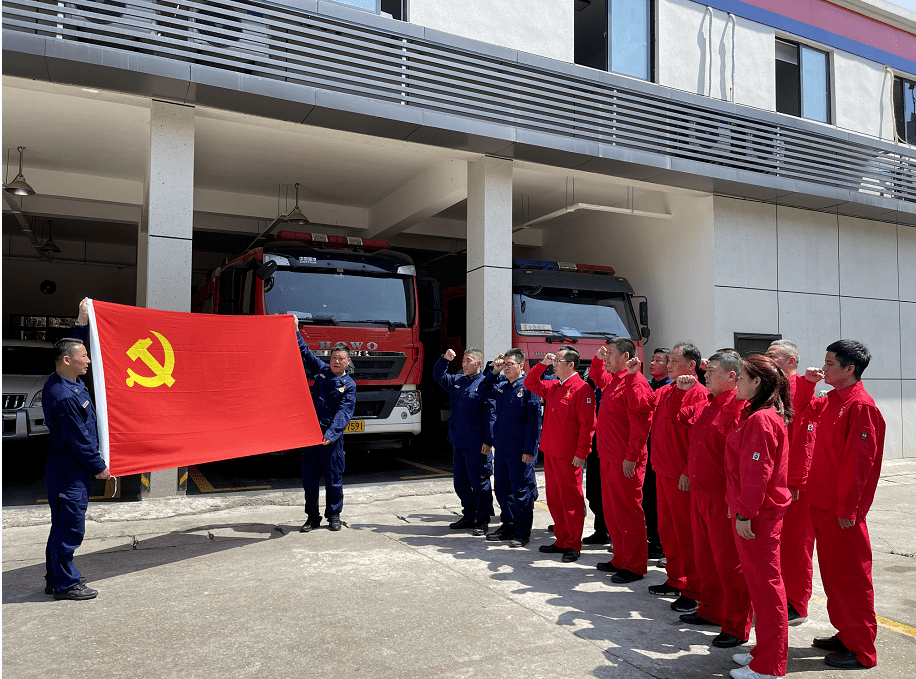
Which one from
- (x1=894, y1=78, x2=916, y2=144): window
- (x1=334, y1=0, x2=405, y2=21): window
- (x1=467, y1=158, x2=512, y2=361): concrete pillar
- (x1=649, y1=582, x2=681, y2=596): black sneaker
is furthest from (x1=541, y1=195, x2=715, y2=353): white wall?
(x1=649, y1=582, x2=681, y2=596): black sneaker

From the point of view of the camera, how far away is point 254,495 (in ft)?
26.1

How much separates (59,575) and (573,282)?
783 centimetres

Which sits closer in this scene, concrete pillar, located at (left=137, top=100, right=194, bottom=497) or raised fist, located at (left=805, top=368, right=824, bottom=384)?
raised fist, located at (left=805, top=368, right=824, bottom=384)

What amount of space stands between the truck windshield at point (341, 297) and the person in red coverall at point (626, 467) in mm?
4555

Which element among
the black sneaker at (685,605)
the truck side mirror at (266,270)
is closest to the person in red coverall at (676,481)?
the black sneaker at (685,605)

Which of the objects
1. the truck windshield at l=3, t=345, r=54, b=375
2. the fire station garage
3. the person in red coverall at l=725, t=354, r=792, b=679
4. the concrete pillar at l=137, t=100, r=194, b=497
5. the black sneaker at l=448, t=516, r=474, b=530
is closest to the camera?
the person in red coverall at l=725, t=354, r=792, b=679

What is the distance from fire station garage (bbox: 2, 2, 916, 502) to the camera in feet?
26.5

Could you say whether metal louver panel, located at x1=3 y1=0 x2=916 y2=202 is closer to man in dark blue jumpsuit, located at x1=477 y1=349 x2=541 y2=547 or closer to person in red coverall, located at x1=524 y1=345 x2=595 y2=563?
man in dark blue jumpsuit, located at x1=477 y1=349 x2=541 y2=547

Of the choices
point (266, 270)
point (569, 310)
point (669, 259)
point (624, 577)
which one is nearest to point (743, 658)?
point (624, 577)

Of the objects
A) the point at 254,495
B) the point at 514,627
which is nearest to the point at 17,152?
Answer: the point at 254,495

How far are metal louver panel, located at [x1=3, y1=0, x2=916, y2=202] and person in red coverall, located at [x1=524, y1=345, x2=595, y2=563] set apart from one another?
4.64 m

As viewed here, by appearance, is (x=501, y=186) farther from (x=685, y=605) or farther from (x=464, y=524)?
(x=685, y=605)

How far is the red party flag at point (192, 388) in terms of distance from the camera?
5.30 metres

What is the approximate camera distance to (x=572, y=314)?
10.6m
